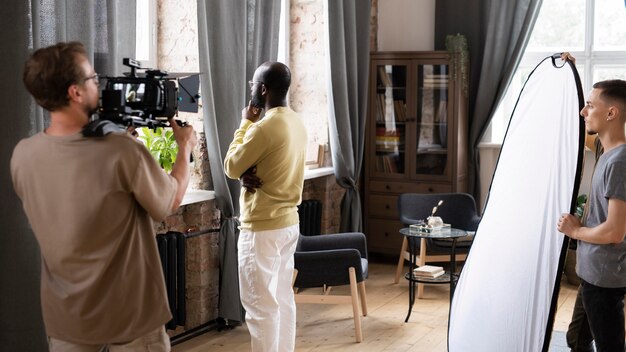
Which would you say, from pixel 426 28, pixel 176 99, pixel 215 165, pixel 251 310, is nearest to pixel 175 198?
pixel 176 99

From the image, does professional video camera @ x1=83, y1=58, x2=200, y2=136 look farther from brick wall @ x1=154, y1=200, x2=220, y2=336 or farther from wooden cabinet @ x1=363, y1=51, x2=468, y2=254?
wooden cabinet @ x1=363, y1=51, x2=468, y2=254

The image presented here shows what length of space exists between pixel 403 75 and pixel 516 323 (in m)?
3.80

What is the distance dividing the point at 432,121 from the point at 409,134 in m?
0.22

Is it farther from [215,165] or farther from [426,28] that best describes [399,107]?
[215,165]

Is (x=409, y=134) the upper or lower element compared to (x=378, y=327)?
upper

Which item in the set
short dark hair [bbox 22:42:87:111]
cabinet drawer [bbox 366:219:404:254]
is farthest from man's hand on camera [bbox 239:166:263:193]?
cabinet drawer [bbox 366:219:404:254]

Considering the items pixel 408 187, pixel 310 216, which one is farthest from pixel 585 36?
pixel 310 216

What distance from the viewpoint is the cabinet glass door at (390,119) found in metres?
7.07

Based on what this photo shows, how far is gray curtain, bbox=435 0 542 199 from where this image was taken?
22.7 ft

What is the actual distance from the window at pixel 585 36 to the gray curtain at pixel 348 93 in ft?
4.86

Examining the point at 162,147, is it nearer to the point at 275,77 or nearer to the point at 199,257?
the point at 199,257

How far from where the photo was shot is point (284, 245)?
390cm

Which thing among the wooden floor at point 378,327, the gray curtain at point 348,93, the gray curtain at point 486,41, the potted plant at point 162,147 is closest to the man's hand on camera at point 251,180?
the potted plant at point 162,147

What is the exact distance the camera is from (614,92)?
3.24m
